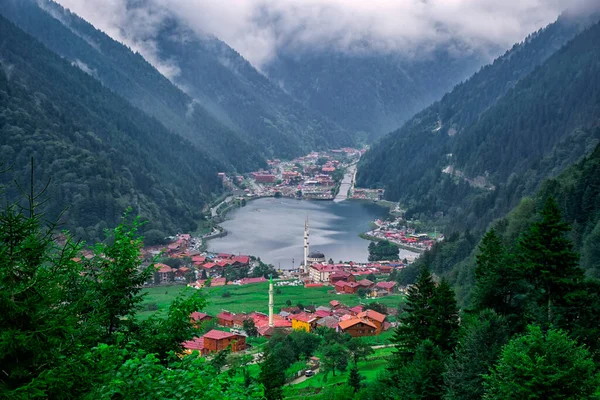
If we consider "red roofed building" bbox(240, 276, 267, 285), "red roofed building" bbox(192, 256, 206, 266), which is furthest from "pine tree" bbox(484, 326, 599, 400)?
"red roofed building" bbox(192, 256, 206, 266)

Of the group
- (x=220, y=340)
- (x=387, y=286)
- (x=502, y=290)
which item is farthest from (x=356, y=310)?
(x=502, y=290)

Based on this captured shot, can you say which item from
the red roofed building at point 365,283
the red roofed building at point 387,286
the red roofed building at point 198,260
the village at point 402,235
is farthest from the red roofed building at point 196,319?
the village at point 402,235

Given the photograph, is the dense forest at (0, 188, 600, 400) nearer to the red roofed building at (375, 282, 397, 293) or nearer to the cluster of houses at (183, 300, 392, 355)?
the cluster of houses at (183, 300, 392, 355)

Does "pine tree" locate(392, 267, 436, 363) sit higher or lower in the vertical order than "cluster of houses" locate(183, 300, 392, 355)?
lower

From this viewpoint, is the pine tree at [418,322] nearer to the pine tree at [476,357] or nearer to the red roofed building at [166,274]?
the pine tree at [476,357]

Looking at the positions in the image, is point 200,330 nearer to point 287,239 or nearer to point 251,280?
point 251,280
